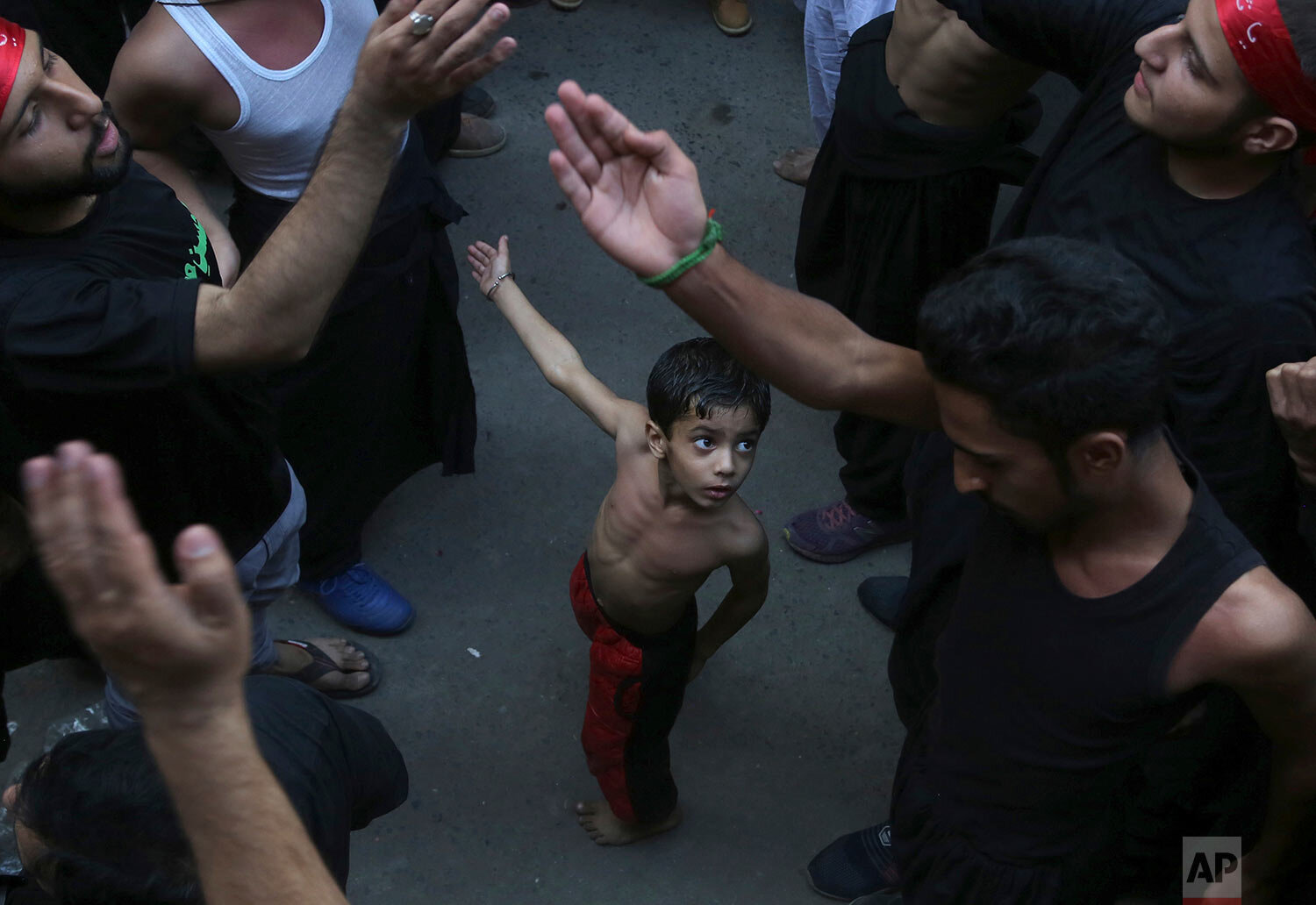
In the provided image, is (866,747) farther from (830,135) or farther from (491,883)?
(830,135)

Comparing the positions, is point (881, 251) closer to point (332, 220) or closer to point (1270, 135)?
point (1270, 135)

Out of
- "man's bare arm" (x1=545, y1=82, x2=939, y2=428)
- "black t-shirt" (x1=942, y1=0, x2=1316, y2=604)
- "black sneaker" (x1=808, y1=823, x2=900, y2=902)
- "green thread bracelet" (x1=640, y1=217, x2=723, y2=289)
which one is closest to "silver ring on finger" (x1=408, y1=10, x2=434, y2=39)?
"man's bare arm" (x1=545, y1=82, x2=939, y2=428)

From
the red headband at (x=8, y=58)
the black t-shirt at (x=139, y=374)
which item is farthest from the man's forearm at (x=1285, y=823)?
the red headband at (x=8, y=58)

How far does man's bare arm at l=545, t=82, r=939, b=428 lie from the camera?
1567 millimetres

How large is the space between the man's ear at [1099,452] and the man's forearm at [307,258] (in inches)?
43.6

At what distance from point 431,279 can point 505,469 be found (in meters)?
0.80

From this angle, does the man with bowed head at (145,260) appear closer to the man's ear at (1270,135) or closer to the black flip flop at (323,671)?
the black flip flop at (323,671)

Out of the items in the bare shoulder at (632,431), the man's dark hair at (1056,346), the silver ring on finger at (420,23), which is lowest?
the bare shoulder at (632,431)

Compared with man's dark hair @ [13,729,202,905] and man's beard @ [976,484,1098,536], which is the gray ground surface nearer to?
man's dark hair @ [13,729,202,905]

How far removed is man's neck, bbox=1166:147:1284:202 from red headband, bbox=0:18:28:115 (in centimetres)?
199

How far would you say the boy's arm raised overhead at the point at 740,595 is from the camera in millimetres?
2498

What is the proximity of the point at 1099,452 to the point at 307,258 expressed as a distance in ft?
3.87

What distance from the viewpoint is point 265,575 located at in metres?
2.61
